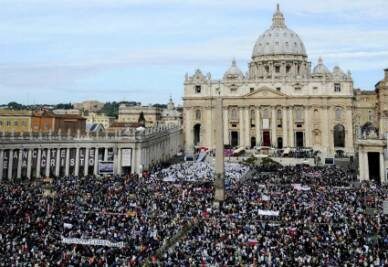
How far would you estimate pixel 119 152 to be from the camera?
78.8 m

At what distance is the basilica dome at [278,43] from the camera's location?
134 metres

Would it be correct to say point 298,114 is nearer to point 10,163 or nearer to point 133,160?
point 133,160

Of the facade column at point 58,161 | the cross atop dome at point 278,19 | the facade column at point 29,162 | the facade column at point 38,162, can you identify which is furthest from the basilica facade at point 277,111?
the facade column at point 29,162

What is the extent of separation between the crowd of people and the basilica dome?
86.3m

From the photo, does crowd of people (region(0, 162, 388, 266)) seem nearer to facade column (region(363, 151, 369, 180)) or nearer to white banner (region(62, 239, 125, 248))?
white banner (region(62, 239, 125, 248))

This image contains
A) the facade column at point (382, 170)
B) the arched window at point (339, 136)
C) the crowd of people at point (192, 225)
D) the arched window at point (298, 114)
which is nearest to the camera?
the crowd of people at point (192, 225)

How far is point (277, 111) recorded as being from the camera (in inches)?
4505

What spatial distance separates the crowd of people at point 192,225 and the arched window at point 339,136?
A: 2505 inches

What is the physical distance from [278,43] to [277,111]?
88.9 feet

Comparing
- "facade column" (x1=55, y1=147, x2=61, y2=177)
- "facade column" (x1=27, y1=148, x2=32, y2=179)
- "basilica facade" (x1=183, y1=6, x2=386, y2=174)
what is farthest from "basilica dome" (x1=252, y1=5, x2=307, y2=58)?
"facade column" (x1=27, y1=148, x2=32, y2=179)

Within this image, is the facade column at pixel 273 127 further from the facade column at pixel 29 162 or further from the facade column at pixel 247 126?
the facade column at pixel 29 162

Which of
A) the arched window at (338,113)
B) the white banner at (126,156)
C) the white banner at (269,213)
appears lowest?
the white banner at (269,213)

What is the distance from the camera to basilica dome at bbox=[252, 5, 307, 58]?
439 feet

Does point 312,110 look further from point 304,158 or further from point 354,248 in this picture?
point 354,248
